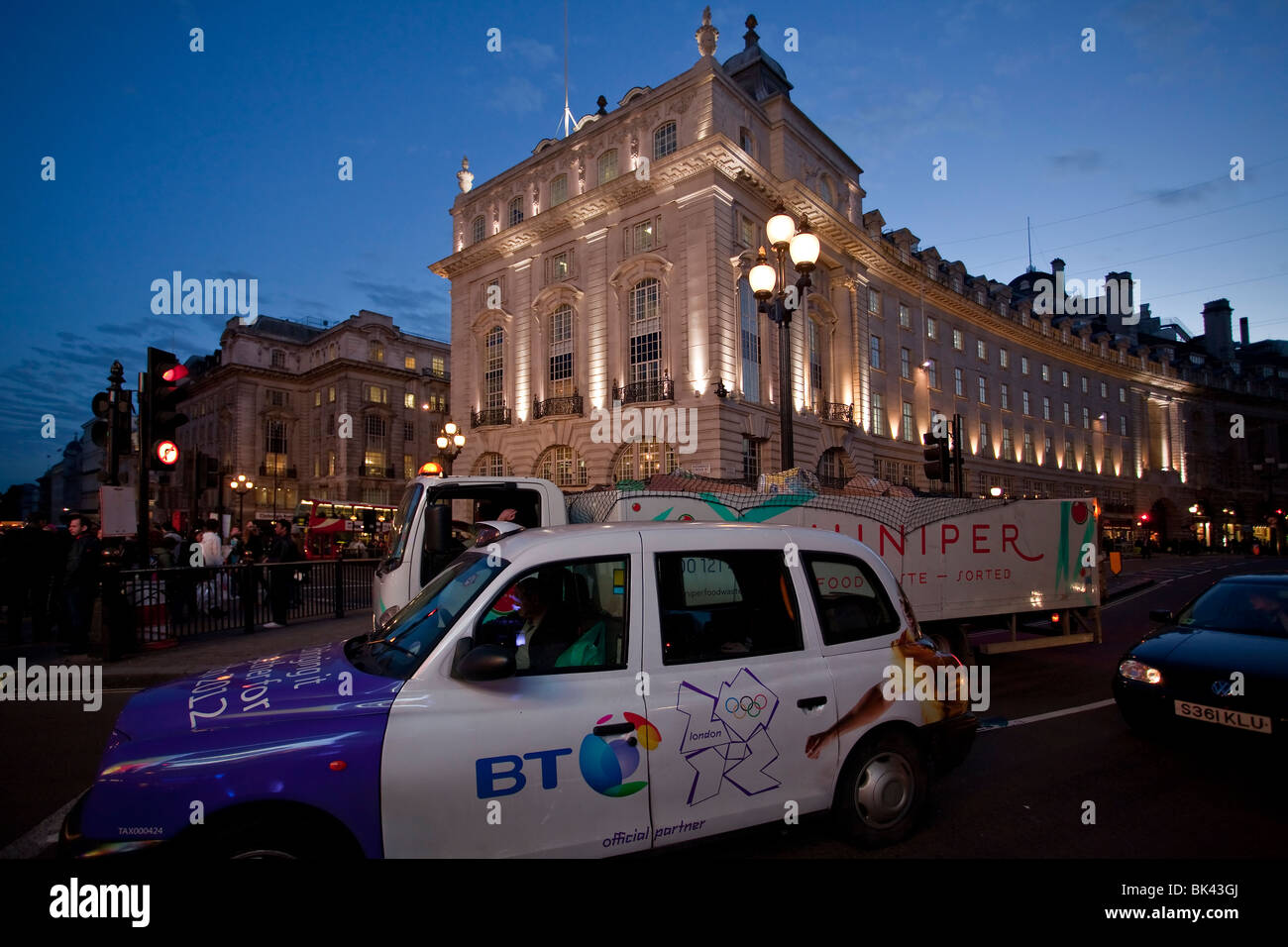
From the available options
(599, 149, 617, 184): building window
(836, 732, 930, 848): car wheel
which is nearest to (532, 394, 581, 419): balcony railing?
(599, 149, 617, 184): building window

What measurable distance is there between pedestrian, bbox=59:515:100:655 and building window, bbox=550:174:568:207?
28.2 metres

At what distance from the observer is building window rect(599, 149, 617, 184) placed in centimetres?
3047

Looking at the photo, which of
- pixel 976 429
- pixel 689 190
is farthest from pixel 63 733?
pixel 976 429

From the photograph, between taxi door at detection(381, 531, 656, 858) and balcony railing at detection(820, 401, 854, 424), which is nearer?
taxi door at detection(381, 531, 656, 858)

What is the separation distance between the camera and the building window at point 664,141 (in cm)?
2839

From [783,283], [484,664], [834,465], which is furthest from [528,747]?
[834,465]

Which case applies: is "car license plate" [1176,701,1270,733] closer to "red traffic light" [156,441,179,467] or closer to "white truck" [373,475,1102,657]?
"white truck" [373,475,1102,657]

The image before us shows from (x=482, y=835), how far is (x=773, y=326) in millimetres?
29738

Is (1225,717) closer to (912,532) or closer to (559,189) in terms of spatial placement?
(912,532)

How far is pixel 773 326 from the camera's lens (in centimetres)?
3020

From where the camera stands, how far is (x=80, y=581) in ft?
31.5

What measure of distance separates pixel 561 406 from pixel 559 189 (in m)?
12.2
